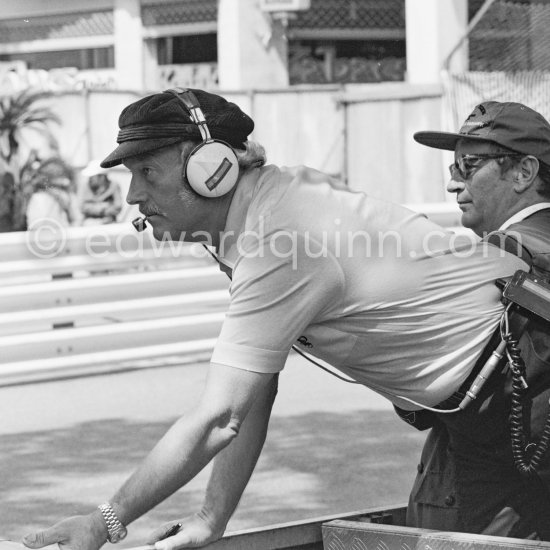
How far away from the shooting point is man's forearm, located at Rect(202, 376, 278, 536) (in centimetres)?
354

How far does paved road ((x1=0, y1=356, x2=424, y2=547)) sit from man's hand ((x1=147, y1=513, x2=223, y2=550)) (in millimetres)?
2259

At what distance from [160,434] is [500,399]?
458cm

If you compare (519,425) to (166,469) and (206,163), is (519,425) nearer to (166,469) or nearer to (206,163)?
(166,469)

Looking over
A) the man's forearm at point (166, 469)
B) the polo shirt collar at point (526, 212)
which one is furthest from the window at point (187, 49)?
the man's forearm at point (166, 469)

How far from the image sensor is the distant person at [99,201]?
1477 centimetres

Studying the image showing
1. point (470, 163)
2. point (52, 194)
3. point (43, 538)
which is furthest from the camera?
point (52, 194)

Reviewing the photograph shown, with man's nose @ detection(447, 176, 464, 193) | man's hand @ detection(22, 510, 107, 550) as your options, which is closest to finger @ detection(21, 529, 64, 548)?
man's hand @ detection(22, 510, 107, 550)

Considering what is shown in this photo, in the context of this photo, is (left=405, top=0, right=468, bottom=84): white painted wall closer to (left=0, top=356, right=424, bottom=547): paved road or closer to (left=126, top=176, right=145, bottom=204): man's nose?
(left=0, top=356, right=424, bottom=547): paved road

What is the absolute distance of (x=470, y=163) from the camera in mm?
3906

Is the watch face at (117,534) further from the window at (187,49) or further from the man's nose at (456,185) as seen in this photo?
the window at (187,49)

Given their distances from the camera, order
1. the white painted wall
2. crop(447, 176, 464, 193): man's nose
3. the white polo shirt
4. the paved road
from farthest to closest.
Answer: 1. the white painted wall
2. the paved road
3. crop(447, 176, 464, 193): man's nose
4. the white polo shirt

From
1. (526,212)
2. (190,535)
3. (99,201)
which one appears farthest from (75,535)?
(99,201)

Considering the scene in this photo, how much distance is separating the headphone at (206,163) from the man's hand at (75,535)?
2.70ft

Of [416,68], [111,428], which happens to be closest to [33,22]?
[416,68]
